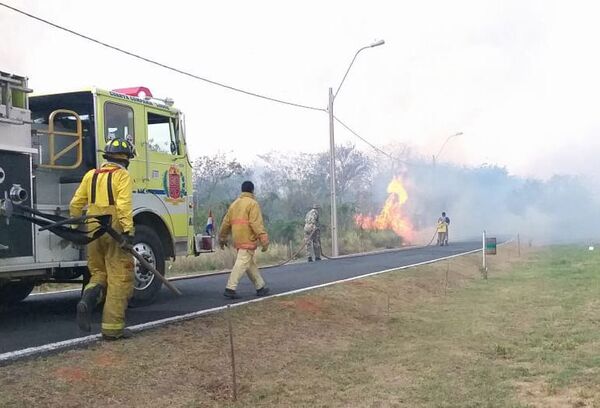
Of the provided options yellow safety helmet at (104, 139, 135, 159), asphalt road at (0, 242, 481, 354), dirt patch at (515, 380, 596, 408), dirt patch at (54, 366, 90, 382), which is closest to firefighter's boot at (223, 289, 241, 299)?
asphalt road at (0, 242, 481, 354)

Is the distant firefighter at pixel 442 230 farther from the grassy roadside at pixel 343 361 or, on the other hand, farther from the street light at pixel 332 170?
the grassy roadside at pixel 343 361

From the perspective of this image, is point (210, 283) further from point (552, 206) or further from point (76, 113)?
point (552, 206)

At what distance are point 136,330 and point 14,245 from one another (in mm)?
1569

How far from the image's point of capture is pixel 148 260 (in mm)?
8586

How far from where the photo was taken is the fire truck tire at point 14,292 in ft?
28.0

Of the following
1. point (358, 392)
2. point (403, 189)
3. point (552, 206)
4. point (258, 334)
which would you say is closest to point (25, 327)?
point (258, 334)

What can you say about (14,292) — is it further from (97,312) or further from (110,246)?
(110,246)

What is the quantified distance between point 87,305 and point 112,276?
0.37 metres

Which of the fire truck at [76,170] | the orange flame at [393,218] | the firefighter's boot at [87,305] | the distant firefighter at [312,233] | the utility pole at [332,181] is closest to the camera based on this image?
the firefighter's boot at [87,305]

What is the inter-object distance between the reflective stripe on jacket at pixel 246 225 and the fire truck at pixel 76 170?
66cm

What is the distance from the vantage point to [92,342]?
627 centimetres

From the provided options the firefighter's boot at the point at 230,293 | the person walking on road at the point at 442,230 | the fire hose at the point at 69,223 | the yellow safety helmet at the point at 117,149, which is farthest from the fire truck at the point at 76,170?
the person walking on road at the point at 442,230

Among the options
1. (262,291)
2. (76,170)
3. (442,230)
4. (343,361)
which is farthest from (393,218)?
(343,361)

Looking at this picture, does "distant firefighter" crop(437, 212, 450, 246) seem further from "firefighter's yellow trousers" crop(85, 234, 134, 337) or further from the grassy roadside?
"firefighter's yellow trousers" crop(85, 234, 134, 337)
